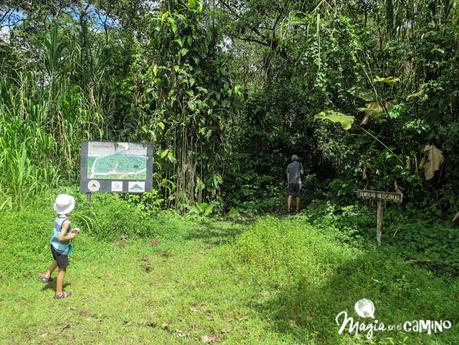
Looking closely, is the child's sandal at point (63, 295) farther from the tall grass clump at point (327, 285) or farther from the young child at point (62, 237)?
the tall grass clump at point (327, 285)

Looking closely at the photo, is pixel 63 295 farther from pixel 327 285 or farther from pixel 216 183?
pixel 216 183

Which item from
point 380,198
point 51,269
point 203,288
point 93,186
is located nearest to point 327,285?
point 203,288

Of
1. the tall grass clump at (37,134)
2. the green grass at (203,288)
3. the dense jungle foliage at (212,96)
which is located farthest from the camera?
the dense jungle foliage at (212,96)

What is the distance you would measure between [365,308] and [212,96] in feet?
18.1

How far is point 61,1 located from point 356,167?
8.79 meters

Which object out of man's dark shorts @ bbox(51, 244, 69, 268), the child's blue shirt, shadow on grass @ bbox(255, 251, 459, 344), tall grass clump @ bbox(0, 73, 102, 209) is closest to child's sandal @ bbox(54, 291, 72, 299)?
man's dark shorts @ bbox(51, 244, 69, 268)

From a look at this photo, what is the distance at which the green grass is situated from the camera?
3334 mm

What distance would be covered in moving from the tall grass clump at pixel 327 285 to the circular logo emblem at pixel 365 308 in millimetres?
45

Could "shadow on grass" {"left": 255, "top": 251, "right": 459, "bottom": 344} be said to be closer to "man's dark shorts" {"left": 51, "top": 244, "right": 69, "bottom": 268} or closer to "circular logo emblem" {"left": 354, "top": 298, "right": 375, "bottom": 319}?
"circular logo emblem" {"left": 354, "top": 298, "right": 375, "bottom": 319}

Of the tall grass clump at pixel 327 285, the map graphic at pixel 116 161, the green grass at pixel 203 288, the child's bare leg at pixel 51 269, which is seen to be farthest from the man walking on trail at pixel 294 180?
the child's bare leg at pixel 51 269

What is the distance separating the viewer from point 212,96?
806 cm

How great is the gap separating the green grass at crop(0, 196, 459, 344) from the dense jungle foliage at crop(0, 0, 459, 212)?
4.49 feet

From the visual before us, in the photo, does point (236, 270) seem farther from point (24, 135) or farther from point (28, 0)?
point (28, 0)

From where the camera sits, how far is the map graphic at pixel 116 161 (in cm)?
634
